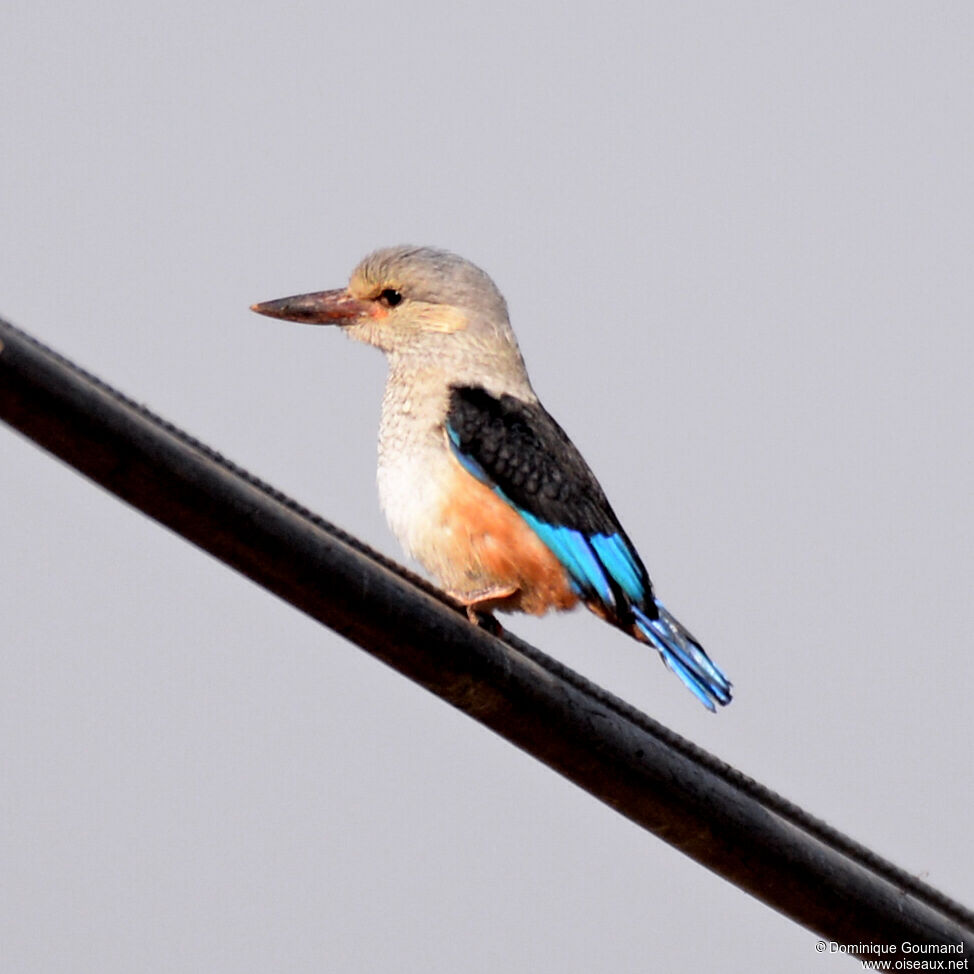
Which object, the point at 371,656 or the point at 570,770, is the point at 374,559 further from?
the point at 570,770

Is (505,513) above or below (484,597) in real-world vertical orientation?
above

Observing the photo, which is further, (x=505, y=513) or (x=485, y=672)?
(x=505, y=513)

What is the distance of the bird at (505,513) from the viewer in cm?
524

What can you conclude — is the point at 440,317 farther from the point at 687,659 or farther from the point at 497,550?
the point at 687,659

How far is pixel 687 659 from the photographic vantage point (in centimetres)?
523

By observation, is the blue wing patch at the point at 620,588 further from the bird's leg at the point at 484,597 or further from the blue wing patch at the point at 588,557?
the bird's leg at the point at 484,597

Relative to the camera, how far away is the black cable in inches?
110

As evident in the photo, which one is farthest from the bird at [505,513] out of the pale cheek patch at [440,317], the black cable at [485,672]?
the black cable at [485,672]

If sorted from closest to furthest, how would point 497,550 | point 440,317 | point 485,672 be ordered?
point 485,672, point 497,550, point 440,317

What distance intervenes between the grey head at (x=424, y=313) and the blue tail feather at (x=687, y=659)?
114 cm

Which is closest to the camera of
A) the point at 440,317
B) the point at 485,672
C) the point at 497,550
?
the point at 485,672

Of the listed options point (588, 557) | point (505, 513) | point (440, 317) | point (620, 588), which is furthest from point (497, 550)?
point (440, 317)

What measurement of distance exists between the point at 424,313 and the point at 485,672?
3.03 meters

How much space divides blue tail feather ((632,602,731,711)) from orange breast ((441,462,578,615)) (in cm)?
24
